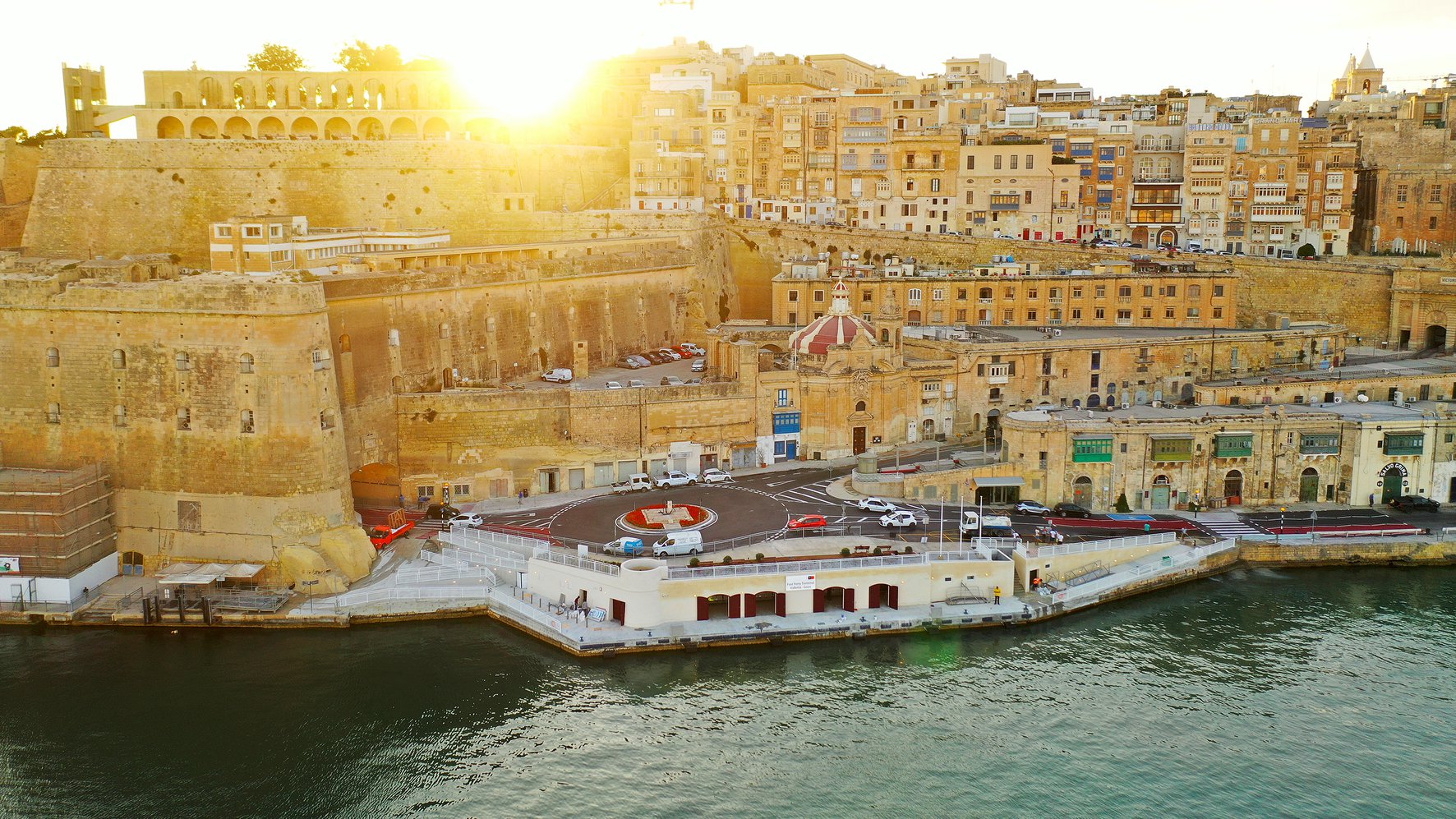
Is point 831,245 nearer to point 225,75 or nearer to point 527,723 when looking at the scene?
point 225,75

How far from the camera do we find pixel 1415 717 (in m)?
26.5

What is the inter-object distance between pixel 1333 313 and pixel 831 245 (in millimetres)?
19621

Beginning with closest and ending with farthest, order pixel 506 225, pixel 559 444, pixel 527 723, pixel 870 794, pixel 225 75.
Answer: pixel 870 794
pixel 527 723
pixel 559 444
pixel 506 225
pixel 225 75

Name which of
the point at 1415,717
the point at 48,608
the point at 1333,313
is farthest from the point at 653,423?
the point at 1333,313

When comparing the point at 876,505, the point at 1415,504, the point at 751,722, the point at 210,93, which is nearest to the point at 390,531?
the point at 751,722

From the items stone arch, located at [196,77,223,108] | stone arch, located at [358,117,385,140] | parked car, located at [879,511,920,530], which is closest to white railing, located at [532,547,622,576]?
parked car, located at [879,511,920,530]

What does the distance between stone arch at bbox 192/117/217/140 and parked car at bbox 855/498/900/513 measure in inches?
1440

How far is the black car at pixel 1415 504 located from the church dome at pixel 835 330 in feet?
51.7

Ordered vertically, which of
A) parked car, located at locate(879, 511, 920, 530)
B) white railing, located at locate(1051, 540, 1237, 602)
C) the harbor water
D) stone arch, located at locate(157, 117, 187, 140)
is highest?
stone arch, located at locate(157, 117, 187, 140)

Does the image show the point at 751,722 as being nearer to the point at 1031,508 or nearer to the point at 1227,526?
the point at 1031,508

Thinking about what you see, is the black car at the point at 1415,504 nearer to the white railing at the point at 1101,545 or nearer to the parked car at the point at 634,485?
the white railing at the point at 1101,545

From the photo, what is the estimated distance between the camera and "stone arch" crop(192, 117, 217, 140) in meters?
57.1

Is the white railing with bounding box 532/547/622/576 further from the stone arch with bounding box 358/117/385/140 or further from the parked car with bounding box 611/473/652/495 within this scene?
the stone arch with bounding box 358/117/385/140

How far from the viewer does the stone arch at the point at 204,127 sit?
57.1 meters
